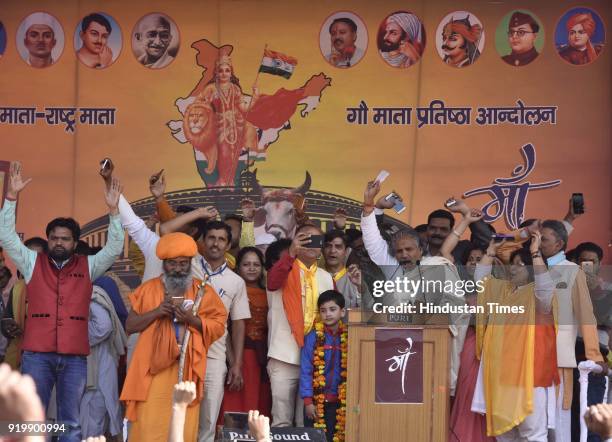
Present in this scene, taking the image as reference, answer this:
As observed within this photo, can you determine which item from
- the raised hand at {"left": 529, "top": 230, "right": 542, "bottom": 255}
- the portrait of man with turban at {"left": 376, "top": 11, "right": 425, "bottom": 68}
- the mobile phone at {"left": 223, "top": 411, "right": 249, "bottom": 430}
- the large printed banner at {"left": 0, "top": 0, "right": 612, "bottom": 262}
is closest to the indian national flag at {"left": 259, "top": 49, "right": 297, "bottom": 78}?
the large printed banner at {"left": 0, "top": 0, "right": 612, "bottom": 262}

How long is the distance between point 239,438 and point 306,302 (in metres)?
1.77

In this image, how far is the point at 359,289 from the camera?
289 inches

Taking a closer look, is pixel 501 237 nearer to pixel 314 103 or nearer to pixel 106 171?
pixel 314 103

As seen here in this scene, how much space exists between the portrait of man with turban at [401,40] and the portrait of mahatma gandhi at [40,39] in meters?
2.61

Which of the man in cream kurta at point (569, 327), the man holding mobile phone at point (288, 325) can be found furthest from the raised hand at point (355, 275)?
the man in cream kurta at point (569, 327)

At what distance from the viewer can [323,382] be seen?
6922mm

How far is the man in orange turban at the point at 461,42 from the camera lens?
925 cm

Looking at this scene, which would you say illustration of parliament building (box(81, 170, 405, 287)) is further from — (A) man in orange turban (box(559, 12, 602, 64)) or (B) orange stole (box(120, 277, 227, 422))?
(B) orange stole (box(120, 277, 227, 422))

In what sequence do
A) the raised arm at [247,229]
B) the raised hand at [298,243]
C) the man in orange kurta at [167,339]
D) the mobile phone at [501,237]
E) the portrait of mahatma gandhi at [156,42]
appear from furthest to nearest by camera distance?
the portrait of mahatma gandhi at [156,42] → the mobile phone at [501,237] → the raised arm at [247,229] → the raised hand at [298,243] → the man in orange kurta at [167,339]

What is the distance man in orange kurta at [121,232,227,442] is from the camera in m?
6.77

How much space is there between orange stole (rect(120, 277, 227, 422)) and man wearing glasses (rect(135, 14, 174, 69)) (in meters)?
3.00

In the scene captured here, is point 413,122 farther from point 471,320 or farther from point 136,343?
point 136,343

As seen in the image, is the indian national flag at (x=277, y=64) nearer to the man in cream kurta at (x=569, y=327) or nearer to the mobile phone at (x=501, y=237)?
the mobile phone at (x=501, y=237)

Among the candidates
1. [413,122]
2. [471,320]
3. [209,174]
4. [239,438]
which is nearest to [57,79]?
[209,174]
